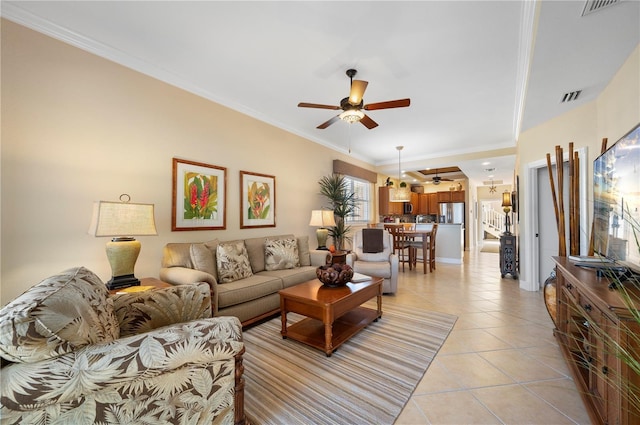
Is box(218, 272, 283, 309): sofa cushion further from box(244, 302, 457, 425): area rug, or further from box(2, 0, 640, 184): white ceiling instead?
box(2, 0, 640, 184): white ceiling

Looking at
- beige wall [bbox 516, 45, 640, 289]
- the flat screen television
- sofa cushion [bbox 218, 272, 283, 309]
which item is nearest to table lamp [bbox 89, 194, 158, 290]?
sofa cushion [bbox 218, 272, 283, 309]

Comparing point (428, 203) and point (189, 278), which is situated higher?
point (428, 203)

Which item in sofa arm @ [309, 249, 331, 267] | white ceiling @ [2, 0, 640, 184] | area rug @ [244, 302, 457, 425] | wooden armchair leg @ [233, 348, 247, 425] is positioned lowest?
area rug @ [244, 302, 457, 425]

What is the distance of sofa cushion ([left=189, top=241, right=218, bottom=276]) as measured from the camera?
2.71 meters

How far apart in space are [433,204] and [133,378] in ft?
32.4

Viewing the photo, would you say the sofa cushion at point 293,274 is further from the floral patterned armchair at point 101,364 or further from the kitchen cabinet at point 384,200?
the kitchen cabinet at point 384,200

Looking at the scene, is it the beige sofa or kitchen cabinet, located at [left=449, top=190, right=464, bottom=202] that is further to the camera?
kitchen cabinet, located at [left=449, top=190, right=464, bottom=202]

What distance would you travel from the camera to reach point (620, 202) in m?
1.68

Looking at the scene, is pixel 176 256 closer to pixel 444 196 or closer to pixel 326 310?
pixel 326 310

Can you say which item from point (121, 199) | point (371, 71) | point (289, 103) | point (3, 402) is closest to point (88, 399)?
point (3, 402)

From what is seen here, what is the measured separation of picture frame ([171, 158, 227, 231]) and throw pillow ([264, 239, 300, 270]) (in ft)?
2.23

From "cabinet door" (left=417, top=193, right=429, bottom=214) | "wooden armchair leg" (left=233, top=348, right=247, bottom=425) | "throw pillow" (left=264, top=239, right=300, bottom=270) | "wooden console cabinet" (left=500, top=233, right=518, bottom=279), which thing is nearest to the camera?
"wooden armchair leg" (left=233, top=348, right=247, bottom=425)

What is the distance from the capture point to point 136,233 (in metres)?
2.05

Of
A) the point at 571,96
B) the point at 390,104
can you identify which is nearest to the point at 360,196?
the point at 390,104
